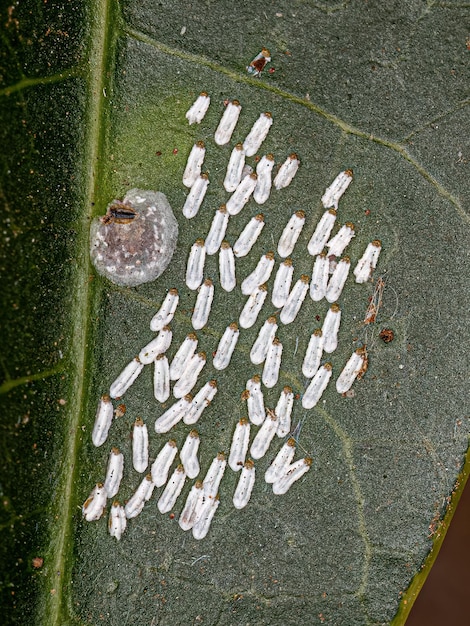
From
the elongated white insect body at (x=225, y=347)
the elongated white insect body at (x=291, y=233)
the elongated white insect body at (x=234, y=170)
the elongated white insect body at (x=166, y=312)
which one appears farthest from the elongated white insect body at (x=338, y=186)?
the elongated white insect body at (x=166, y=312)

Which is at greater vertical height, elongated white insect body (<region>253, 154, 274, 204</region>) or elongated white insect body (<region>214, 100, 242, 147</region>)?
elongated white insect body (<region>214, 100, 242, 147</region>)

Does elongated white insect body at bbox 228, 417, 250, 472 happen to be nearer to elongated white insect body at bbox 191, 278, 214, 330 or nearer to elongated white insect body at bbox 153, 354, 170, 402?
elongated white insect body at bbox 153, 354, 170, 402

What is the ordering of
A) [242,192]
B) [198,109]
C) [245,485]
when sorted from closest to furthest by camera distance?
1. [198,109]
2. [242,192]
3. [245,485]

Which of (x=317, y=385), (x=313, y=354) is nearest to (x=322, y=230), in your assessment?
(x=313, y=354)

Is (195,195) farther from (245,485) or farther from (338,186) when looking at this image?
(245,485)

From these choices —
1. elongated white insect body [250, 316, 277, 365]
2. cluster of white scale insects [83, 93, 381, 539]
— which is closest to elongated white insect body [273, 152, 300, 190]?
cluster of white scale insects [83, 93, 381, 539]
